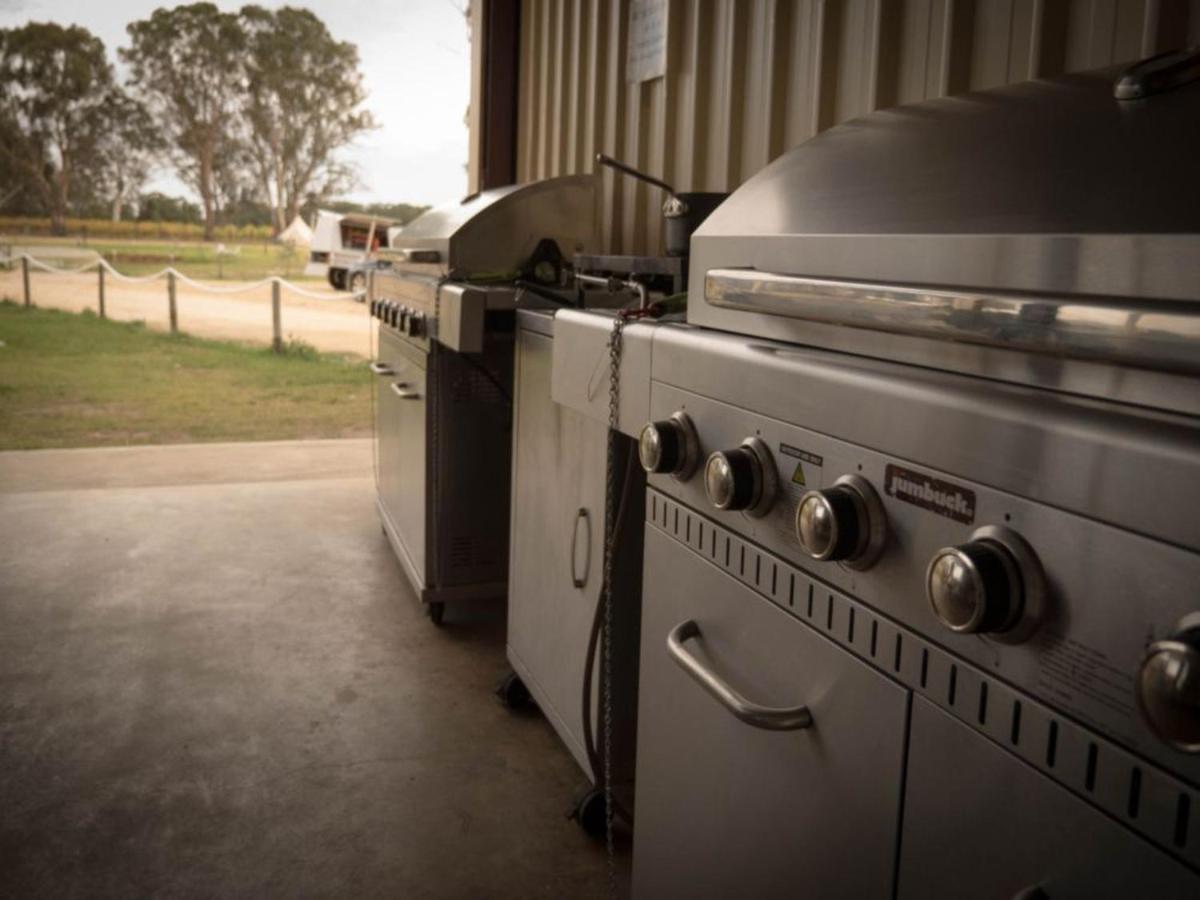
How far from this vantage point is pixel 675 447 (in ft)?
3.79

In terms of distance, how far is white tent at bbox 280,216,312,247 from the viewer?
8766mm

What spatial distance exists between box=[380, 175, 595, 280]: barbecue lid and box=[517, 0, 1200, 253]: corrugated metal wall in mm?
192

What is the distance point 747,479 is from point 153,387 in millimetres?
7781

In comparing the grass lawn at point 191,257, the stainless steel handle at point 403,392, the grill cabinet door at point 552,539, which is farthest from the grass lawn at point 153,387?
the grill cabinet door at point 552,539

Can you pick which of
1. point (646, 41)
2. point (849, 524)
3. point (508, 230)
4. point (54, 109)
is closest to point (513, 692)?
point (508, 230)

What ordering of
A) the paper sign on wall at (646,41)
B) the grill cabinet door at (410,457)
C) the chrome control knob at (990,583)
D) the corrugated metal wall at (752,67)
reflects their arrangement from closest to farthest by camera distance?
the chrome control knob at (990,583), the corrugated metal wall at (752,67), the paper sign on wall at (646,41), the grill cabinet door at (410,457)

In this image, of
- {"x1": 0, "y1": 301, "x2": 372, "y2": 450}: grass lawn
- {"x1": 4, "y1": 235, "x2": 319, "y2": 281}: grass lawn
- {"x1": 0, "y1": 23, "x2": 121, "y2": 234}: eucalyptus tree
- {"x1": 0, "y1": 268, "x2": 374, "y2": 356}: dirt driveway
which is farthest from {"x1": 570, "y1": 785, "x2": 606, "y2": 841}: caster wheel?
{"x1": 4, "y1": 235, "x2": 319, "y2": 281}: grass lawn

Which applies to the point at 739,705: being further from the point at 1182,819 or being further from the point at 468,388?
the point at 468,388

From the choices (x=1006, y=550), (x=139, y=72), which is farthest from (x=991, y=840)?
(x=139, y=72)

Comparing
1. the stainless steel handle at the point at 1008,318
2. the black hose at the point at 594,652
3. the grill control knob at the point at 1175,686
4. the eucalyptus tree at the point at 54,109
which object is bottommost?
the black hose at the point at 594,652

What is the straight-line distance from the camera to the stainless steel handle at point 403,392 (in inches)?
114

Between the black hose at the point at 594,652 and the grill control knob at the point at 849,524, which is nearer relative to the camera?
the grill control knob at the point at 849,524

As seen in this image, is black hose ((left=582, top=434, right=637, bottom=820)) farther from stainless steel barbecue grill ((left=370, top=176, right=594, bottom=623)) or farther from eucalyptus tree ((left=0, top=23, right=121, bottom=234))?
eucalyptus tree ((left=0, top=23, right=121, bottom=234))

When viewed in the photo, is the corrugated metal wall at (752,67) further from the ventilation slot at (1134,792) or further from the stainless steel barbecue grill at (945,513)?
the ventilation slot at (1134,792)
